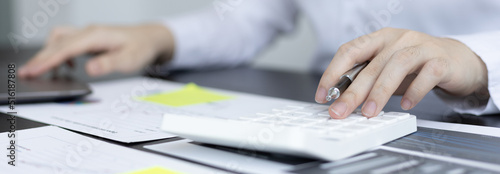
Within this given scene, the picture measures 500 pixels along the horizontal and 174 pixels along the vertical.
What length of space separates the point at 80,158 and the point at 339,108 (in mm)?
237

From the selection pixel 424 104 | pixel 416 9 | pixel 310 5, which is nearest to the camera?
pixel 424 104

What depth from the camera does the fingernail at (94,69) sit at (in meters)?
0.89

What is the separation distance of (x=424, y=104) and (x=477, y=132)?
0.16 meters

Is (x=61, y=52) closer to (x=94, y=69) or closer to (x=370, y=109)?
(x=94, y=69)

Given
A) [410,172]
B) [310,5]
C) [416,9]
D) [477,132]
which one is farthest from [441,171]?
[310,5]

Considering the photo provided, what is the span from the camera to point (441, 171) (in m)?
0.37

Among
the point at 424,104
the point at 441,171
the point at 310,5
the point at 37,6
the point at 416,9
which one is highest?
the point at 37,6

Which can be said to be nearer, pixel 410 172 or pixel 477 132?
pixel 410 172

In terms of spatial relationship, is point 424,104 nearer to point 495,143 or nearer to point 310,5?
point 495,143

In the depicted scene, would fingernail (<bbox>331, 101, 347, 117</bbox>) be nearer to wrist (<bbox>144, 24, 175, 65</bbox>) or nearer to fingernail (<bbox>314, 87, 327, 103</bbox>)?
fingernail (<bbox>314, 87, 327, 103</bbox>)

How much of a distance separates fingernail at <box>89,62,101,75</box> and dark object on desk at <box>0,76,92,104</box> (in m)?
0.09

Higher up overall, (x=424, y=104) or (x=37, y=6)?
(x=37, y=6)

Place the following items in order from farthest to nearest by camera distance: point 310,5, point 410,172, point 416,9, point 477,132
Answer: point 310,5
point 416,9
point 477,132
point 410,172

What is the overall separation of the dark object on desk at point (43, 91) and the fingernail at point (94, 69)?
91mm
